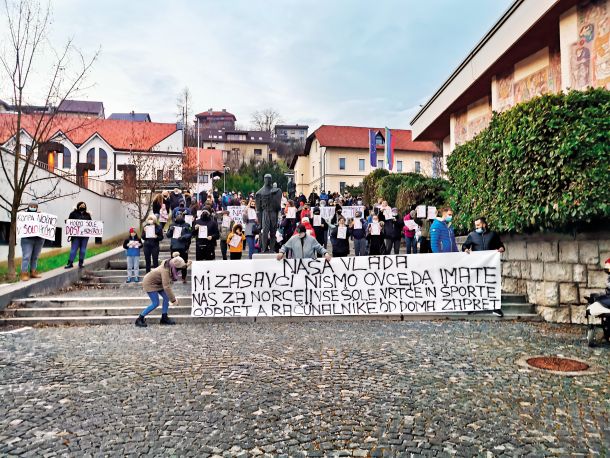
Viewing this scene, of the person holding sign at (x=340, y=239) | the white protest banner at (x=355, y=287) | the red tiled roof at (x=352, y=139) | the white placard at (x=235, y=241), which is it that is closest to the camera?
the white protest banner at (x=355, y=287)

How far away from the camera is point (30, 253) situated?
12008 mm

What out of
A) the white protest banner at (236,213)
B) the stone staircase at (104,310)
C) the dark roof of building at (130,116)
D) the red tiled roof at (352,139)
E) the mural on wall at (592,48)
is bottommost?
the stone staircase at (104,310)

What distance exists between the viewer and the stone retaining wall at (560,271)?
29.0 feet

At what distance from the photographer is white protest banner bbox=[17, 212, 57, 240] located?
11.5m

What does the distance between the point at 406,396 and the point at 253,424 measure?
168 centimetres

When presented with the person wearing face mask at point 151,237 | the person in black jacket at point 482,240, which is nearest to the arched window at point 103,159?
the person wearing face mask at point 151,237

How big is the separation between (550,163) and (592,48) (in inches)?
186

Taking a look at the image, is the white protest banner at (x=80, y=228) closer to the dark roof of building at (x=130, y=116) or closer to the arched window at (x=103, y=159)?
the arched window at (x=103, y=159)

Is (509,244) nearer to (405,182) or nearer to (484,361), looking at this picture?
(484,361)

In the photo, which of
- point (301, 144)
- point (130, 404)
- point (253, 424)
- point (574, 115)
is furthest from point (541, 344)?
point (301, 144)

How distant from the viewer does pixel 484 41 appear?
1655cm

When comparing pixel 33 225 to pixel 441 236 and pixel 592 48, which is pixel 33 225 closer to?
pixel 441 236

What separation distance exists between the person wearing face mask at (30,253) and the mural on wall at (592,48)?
44.3 ft

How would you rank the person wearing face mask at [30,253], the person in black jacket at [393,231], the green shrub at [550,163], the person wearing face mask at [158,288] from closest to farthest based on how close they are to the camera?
the green shrub at [550,163] → the person wearing face mask at [158,288] → the person wearing face mask at [30,253] → the person in black jacket at [393,231]
